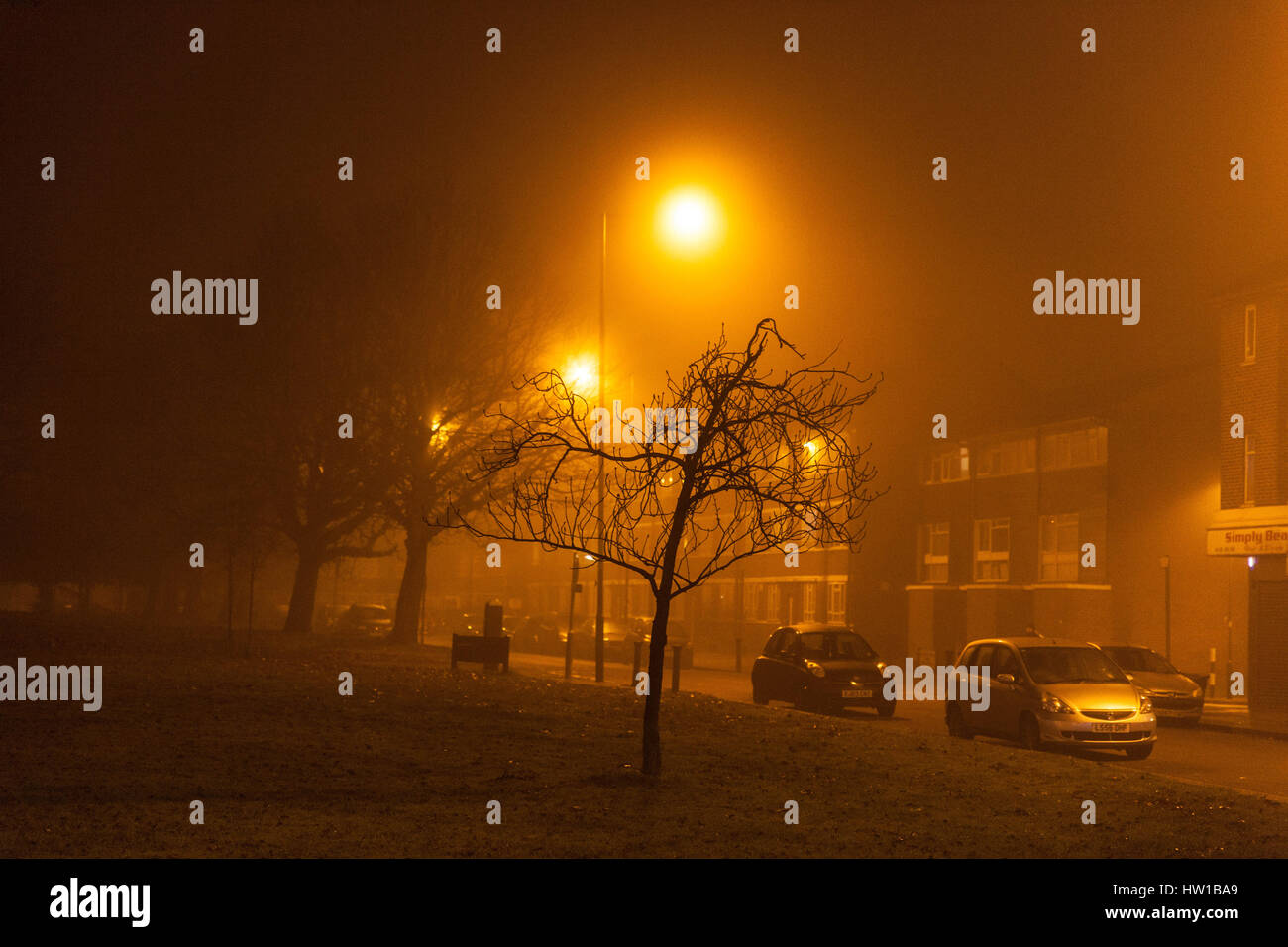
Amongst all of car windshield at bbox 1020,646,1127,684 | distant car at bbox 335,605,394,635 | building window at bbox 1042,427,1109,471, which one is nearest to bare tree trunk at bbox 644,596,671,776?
car windshield at bbox 1020,646,1127,684

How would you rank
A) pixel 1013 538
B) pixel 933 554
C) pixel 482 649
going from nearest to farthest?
1. pixel 482 649
2. pixel 1013 538
3. pixel 933 554

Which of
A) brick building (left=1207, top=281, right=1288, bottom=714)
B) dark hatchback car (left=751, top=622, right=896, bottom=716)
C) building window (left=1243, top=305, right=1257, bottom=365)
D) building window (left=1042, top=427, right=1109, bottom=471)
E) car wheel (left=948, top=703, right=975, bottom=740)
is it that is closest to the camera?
car wheel (left=948, top=703, right=975, bottom=740)

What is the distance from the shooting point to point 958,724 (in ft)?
63.5

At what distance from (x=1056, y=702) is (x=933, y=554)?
37594 mm

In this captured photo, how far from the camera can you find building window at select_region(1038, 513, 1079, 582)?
45625 millimetres

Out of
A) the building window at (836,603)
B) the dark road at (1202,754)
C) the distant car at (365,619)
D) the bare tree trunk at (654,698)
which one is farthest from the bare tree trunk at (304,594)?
the bare tree trunk at (654,698)

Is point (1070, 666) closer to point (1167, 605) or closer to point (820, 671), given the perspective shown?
point (820, 671)

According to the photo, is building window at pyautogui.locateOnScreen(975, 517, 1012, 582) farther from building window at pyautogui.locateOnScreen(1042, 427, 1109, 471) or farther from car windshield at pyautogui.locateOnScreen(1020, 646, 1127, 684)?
car windshield at pyautogui.locateOnScreen(1020, 646, 1127, 684)

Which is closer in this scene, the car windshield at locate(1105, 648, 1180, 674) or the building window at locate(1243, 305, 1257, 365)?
the car windshield at locate(1105, 648, 1180, 674)

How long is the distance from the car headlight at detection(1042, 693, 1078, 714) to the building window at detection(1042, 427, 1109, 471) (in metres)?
29.1

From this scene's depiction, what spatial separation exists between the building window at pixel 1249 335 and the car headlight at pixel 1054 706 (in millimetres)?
20204
